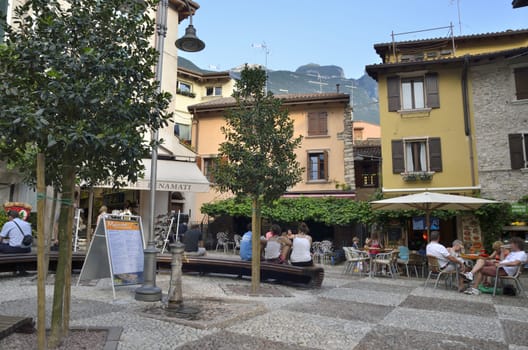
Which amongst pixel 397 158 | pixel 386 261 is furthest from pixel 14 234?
pixel 397 158

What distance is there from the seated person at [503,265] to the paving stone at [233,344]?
6.16 metres

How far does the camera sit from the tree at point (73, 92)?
370 centimetres

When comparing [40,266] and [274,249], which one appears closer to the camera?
[40,266]

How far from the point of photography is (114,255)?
7242 mm

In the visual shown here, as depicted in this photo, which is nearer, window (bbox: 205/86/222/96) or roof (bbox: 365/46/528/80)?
roof (bbox: 365/46/528/80)

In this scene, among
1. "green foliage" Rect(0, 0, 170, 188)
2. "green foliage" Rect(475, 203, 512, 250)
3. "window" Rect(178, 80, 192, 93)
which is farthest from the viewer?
"window" Rect(178, 80, 192, 93)

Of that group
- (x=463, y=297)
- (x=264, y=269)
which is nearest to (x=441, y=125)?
(x=463, y=297)

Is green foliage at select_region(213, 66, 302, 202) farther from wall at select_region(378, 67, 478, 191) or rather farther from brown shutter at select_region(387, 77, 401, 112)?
brown shutter at select_region(387, 77, 401, 112)

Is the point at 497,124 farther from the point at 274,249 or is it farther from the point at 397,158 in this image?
the point at 274,249

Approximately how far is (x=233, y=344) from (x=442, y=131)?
53.2ft

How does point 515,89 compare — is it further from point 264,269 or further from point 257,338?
point 257,338

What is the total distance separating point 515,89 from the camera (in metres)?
16.9

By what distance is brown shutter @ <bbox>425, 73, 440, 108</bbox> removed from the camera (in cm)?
1802

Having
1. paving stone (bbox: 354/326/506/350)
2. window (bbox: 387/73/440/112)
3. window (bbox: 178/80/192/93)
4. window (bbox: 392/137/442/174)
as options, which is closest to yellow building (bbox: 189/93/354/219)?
→ window (bbox: 392/137/442/174)
